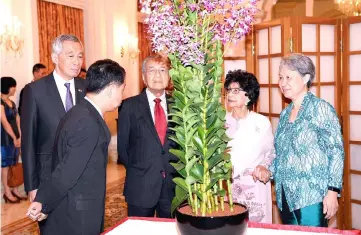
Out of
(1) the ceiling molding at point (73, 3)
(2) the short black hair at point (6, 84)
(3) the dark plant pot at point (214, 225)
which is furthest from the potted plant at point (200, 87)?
(1) the ceiling molding at point (73, 3)

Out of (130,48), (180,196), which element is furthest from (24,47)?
(180,196)

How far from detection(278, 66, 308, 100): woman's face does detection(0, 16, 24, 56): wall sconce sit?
5.20 meters

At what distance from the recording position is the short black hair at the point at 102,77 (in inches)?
94.5

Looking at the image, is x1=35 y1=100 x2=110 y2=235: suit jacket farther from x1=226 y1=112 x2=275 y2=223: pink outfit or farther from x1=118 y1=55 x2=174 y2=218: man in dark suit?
x1=226 y1=112 x2=275 y2=223: pink outfit

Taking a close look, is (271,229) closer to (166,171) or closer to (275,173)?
(275,173)

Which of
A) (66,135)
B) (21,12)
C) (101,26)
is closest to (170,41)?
(66,135)

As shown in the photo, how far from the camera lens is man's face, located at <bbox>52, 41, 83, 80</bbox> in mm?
3141

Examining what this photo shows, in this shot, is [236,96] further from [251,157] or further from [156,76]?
[156,76]

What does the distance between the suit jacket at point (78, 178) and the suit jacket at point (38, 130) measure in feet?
2.13

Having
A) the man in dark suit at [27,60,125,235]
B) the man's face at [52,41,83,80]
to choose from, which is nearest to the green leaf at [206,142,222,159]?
the man in dark suit at [27,60,125,235]

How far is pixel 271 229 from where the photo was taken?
2.11 m

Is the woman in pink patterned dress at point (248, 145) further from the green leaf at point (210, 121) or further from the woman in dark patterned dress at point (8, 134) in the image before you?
the woman in dark patterned dress at point (8, 134)

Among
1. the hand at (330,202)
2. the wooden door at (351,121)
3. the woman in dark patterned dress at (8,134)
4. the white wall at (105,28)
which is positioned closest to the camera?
the hand at (330,202)

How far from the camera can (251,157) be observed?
328cm
